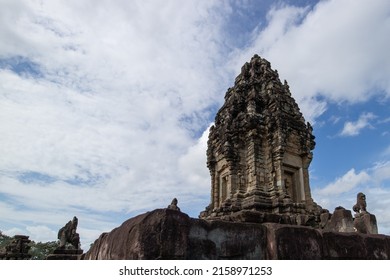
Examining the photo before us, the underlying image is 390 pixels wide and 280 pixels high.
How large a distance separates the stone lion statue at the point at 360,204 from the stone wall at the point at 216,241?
612 cm

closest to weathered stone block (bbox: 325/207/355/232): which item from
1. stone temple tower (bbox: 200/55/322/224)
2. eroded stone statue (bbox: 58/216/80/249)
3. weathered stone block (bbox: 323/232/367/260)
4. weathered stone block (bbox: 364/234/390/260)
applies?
weathered stone block (bbox: 364/234/390/260)

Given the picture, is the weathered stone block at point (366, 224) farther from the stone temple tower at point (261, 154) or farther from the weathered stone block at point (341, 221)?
the stone temple tower at point (261, 154)

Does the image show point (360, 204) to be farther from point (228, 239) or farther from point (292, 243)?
point (228, 239)

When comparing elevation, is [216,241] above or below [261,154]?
below

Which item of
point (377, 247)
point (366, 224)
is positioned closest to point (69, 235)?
point (366, 224)

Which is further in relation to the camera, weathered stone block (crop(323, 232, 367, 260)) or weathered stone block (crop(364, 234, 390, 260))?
weathered stone block (crop(364, 234, 390, 260))

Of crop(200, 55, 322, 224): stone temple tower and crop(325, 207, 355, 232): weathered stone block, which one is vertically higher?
crop(200, 55, 322, 224): stone temple tower

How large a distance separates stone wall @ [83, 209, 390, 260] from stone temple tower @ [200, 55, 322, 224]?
6732mm

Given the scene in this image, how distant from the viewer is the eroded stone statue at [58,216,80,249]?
13070 millimetres

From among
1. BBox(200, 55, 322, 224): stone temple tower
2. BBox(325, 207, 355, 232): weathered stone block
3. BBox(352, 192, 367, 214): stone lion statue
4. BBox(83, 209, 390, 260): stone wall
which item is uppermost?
BBox(200, 55, 322, 224): stone temple tower

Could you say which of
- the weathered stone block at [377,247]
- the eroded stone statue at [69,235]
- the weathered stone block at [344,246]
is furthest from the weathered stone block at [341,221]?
the eroded stone statue at [69,235]

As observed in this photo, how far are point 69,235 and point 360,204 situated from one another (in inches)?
475

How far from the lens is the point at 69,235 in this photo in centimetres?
1317

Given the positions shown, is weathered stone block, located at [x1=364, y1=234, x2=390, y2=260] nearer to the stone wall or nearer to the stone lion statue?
the stone wall
